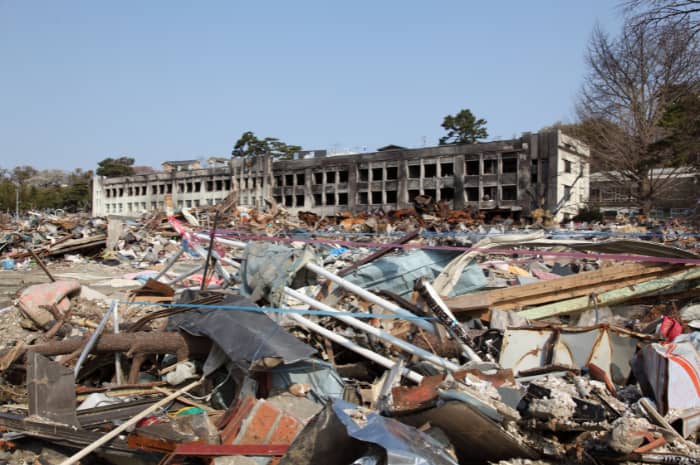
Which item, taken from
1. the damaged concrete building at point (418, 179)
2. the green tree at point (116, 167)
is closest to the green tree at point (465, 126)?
the damaged concrete building at point (418, 179)

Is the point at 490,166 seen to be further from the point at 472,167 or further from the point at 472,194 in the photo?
the point at 472,194

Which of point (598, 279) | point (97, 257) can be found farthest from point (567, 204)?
point (598, 279)

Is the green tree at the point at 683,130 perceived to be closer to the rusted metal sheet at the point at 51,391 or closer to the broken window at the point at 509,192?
the broken window at the point at 509,192

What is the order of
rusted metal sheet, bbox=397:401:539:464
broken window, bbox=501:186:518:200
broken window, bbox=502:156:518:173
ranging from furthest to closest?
broken window, bbox=501:186:518:200 → broken window, bbox=502:156:518:173 → rusted metal sheet, bbox=397:401:539:464

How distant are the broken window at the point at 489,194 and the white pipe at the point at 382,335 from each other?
3320cm

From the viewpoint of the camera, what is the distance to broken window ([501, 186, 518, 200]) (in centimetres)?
3628

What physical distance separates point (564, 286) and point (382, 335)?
2.01m

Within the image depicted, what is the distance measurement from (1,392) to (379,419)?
3.66 metres

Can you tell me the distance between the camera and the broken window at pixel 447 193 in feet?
127

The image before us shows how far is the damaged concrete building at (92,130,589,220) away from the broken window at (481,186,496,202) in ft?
0.21

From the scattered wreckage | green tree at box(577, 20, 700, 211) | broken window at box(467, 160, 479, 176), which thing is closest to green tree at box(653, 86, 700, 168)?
green tree at box(577, 20, 700, 211)

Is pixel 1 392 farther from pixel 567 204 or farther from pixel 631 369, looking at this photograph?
pixel 567 204

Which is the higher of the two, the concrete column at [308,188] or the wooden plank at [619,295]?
the concrete column at [308,188]

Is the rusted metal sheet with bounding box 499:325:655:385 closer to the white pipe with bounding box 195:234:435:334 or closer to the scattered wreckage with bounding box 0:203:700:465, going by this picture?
the scattered wreckage with bounding box 0:203:700:465
